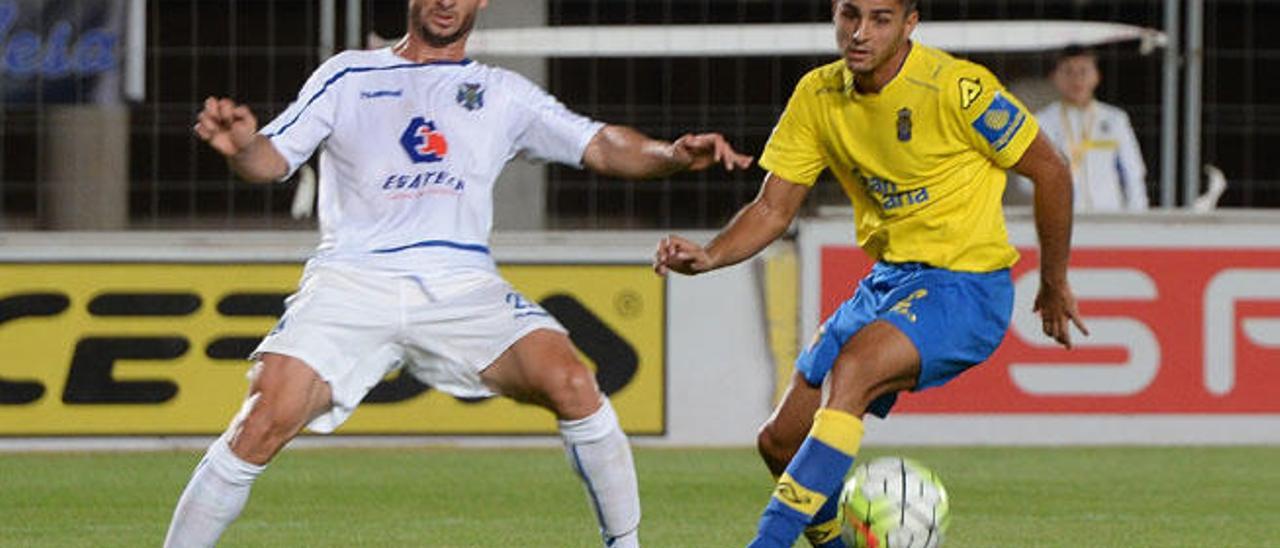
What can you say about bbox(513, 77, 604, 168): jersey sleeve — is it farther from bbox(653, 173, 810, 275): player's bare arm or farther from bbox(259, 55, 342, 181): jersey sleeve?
bbox(259, 55, 342, 181): jersey sleeve

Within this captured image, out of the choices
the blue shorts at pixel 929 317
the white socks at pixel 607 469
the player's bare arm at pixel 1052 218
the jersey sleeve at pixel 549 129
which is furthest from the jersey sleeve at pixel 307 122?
the player's bare arm at pixel 1052 218

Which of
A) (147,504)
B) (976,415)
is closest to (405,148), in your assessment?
(147,504)

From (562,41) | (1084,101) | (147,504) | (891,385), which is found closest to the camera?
(891,385)

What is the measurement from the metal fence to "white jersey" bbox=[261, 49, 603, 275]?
16.3 feet

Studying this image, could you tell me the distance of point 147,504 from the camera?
33.6ft

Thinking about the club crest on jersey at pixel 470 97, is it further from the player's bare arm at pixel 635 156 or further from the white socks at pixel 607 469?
the white socks at pixel 607 469

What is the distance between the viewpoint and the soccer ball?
7316mm

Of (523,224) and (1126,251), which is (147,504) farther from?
(1126,251)

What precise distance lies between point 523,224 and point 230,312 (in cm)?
134

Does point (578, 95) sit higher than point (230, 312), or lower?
higher

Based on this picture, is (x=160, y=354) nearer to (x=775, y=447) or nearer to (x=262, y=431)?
(x=775, y=447)

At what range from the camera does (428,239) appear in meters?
7.22

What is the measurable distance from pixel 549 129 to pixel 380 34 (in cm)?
521

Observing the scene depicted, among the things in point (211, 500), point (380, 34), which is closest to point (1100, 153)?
point (380, 34)
